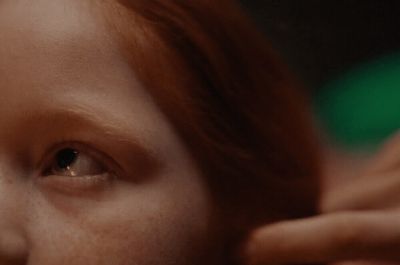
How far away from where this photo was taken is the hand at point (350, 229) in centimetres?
53

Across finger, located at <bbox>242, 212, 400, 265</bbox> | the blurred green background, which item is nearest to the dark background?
the blurred green background

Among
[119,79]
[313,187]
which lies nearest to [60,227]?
[119,79]

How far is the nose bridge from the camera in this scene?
0.50m

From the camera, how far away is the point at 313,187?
0.63m

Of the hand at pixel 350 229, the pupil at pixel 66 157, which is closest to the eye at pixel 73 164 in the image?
the pupil at pixel 66 157

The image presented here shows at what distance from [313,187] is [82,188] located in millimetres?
219

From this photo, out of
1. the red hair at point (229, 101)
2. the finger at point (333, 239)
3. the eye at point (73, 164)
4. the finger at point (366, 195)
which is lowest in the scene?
the finger at point (333, 239)

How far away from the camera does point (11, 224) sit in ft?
1.68

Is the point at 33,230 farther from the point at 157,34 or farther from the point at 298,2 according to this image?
the point at 298,2

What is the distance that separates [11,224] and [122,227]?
8cm

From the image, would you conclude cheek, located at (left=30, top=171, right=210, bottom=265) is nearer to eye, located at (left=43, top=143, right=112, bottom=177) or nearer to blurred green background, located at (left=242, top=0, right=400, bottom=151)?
eye, located at (left=43, top=143, right=112, bottom=177)

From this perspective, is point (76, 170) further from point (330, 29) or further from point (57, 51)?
point (330, 29)

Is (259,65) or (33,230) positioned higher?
(259,65)

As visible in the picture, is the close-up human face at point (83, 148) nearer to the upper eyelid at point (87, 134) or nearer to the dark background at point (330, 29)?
the upper eyelid at point (87, 134)
